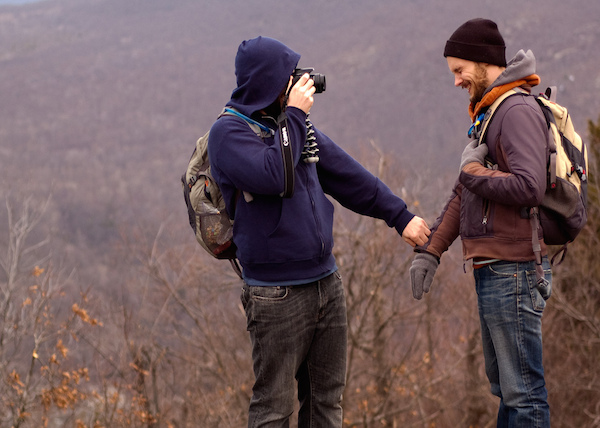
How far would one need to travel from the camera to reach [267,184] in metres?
2.47

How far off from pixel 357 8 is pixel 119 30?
3354 centimetres

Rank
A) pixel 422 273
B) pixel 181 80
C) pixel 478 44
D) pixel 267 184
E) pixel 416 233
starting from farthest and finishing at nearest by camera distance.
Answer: pixel 181 80 < pixel 416 233 < pixel 422 273 < pixel 478 44 < pixel 267 184

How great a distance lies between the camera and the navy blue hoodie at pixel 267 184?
2502mm

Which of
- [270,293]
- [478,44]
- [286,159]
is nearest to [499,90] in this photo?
[478,44]

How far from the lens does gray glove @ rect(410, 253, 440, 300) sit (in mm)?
2828

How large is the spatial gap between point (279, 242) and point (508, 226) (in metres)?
0.82

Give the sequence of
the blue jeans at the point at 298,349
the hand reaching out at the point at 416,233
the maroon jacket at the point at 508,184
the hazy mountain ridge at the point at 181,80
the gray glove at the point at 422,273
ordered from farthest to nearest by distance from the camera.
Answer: the hazy mountain ridge at the point at 181,80 < the hand reaching out at the point at 416,233 < the gray glove at the point at 422,273 < the blue jeans at the point at 298,349 < the maroon jacket at the point at 508,184

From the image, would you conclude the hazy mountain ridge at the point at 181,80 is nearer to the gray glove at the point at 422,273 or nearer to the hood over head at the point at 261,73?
the gray glove at the point at 422,273

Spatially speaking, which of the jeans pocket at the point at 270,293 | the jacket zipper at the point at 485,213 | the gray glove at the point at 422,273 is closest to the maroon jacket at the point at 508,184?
the jacket zipper at the point at 485,213

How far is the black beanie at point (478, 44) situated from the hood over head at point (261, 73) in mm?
639

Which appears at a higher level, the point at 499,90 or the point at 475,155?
the point at 499,90

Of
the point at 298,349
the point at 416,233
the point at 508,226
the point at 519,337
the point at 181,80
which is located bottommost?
the point at 181,80

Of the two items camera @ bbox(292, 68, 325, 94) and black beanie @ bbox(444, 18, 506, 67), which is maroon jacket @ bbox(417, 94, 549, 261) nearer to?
black beanie @ bbox(444, 18, 506, 67)

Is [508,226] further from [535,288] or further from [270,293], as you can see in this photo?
[270,293]
